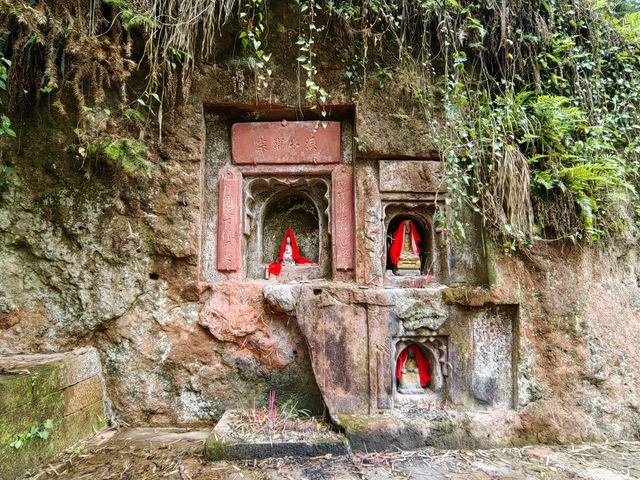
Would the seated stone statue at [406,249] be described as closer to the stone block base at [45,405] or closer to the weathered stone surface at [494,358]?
the weathered stone surface at [494,358]

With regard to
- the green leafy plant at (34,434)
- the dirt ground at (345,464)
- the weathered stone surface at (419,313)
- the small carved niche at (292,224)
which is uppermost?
the small carved niche at (292,224)

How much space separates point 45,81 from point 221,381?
10.1 feet

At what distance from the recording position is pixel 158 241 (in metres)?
3.43

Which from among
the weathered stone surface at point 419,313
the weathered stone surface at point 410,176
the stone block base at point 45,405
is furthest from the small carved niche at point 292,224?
the stone block base at point 45,405

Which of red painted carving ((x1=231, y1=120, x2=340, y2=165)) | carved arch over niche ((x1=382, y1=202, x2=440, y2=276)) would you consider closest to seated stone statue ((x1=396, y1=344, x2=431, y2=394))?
carved arch over niche ((x1=382, y1=202, x2=440, y2=276))

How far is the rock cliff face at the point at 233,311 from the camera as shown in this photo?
3227 mm

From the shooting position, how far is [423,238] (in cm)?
400

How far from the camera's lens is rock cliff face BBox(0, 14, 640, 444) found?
3227 mm

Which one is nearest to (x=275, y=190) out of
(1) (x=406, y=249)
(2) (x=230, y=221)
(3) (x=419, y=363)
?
(2) (x=230, y=221)

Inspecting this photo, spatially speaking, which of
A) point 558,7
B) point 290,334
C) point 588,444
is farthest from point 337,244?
point 558,7

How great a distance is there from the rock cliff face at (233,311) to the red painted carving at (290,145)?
15.3 inches

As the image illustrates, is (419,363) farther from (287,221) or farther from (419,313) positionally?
(287,221)

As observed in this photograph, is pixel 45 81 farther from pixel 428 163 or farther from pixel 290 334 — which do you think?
pixel 428 163

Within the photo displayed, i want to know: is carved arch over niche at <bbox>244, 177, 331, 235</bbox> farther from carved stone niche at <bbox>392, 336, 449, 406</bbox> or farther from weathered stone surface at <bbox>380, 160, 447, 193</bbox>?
carved stone niche at <bbox>392, 336, 449, 406</bbox>
